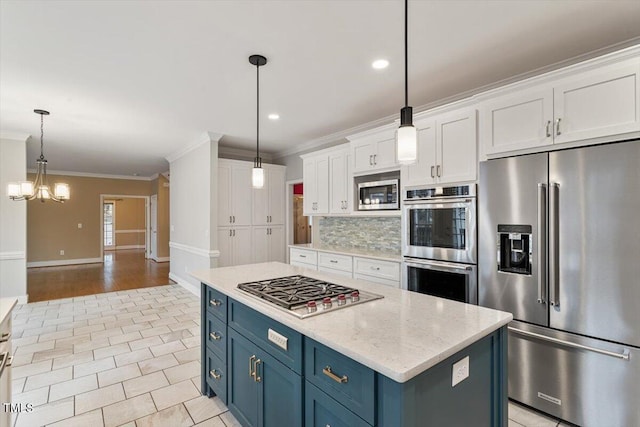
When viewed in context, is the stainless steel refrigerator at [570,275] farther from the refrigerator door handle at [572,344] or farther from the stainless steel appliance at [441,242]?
the stainless steel appliance at [441,242]

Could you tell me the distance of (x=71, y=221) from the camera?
8.98 metres

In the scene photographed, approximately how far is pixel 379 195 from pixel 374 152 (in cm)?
51

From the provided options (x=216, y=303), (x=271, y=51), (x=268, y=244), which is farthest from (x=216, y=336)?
(x=268, y=244)

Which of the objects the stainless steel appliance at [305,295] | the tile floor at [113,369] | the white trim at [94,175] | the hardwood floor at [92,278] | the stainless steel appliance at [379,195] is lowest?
the hardwood floor at [92,278]

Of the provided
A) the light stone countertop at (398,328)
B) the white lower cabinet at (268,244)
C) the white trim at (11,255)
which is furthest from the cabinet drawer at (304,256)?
the white trim at (11,255)

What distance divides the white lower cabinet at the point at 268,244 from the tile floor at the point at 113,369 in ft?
4.56

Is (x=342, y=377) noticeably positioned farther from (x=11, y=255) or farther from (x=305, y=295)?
(x=11, y=255)

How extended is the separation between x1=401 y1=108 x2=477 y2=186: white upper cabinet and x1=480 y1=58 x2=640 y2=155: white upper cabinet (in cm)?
15

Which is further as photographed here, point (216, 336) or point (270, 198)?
point (270, 198)

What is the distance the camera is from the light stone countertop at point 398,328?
108cm

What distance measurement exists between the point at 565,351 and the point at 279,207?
4.62 metres

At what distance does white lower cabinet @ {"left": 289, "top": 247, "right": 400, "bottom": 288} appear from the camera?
332cm

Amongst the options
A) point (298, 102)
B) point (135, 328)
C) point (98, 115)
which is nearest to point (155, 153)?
point (98, 115)

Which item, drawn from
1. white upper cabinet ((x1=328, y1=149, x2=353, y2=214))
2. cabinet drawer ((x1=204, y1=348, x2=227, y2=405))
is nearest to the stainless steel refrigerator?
white upper cabinet ((x1=328, y1=149, x2=353, y2=214))
